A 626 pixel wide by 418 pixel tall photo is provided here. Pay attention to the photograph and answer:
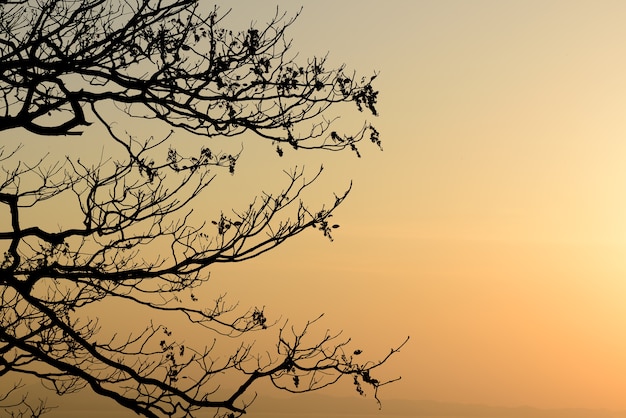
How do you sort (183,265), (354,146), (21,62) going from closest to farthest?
(21,62), (183,265), (354,146)

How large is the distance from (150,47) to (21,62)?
3.83 feet

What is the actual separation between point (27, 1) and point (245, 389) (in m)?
4.19

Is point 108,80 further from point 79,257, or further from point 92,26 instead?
point 79,257

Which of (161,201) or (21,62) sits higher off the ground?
(21,62)

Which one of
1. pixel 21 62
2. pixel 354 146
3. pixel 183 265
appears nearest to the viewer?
pixel 21 62

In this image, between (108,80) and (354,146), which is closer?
(108,80)

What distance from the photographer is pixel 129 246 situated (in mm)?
8859

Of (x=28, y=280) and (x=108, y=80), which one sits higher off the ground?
(x=108, y=80)

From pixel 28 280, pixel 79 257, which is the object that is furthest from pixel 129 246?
pixel 28 280

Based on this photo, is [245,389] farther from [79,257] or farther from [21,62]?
[21,62]

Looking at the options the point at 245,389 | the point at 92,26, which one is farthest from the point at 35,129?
the point at 245,389

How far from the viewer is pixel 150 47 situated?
8477 millimetres

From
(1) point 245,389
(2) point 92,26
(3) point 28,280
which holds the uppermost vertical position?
(2) point 92,26

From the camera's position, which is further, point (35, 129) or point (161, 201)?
point (161, 201)
